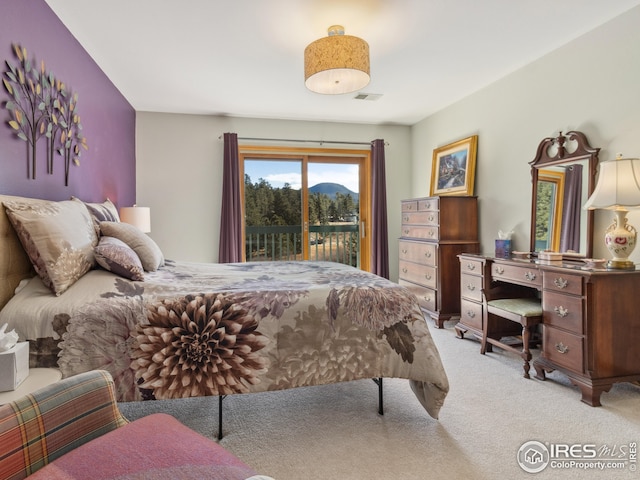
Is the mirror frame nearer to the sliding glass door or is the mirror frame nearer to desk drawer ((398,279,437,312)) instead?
desk drawer ((398,279,437,312))

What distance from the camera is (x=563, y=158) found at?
2.81 m

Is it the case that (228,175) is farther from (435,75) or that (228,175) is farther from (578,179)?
(578,179)

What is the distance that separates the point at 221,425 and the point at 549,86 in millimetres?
3548

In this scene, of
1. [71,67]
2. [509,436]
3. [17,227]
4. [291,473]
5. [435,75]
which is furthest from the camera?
[435,75]

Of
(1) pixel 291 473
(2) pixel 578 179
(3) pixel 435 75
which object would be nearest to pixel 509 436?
(1) pixel 291 473

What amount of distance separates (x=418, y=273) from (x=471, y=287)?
855 millimetres

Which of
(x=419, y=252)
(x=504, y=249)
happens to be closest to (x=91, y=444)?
(x=504, y=249)

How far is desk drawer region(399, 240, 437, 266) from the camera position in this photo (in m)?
3.84

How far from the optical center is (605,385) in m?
2.12

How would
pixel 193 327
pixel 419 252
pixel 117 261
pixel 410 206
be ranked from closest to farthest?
pixel 193 327, pixel 117 261, pixel 419 252, pixel 410 206

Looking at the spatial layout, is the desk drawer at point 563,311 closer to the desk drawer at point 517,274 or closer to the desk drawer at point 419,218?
the desk drawer at point 517,274

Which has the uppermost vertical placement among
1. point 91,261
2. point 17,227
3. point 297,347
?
point 17,227

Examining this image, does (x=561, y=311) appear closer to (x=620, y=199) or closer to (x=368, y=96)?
(x=620, y=199)

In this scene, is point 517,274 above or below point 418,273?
above
